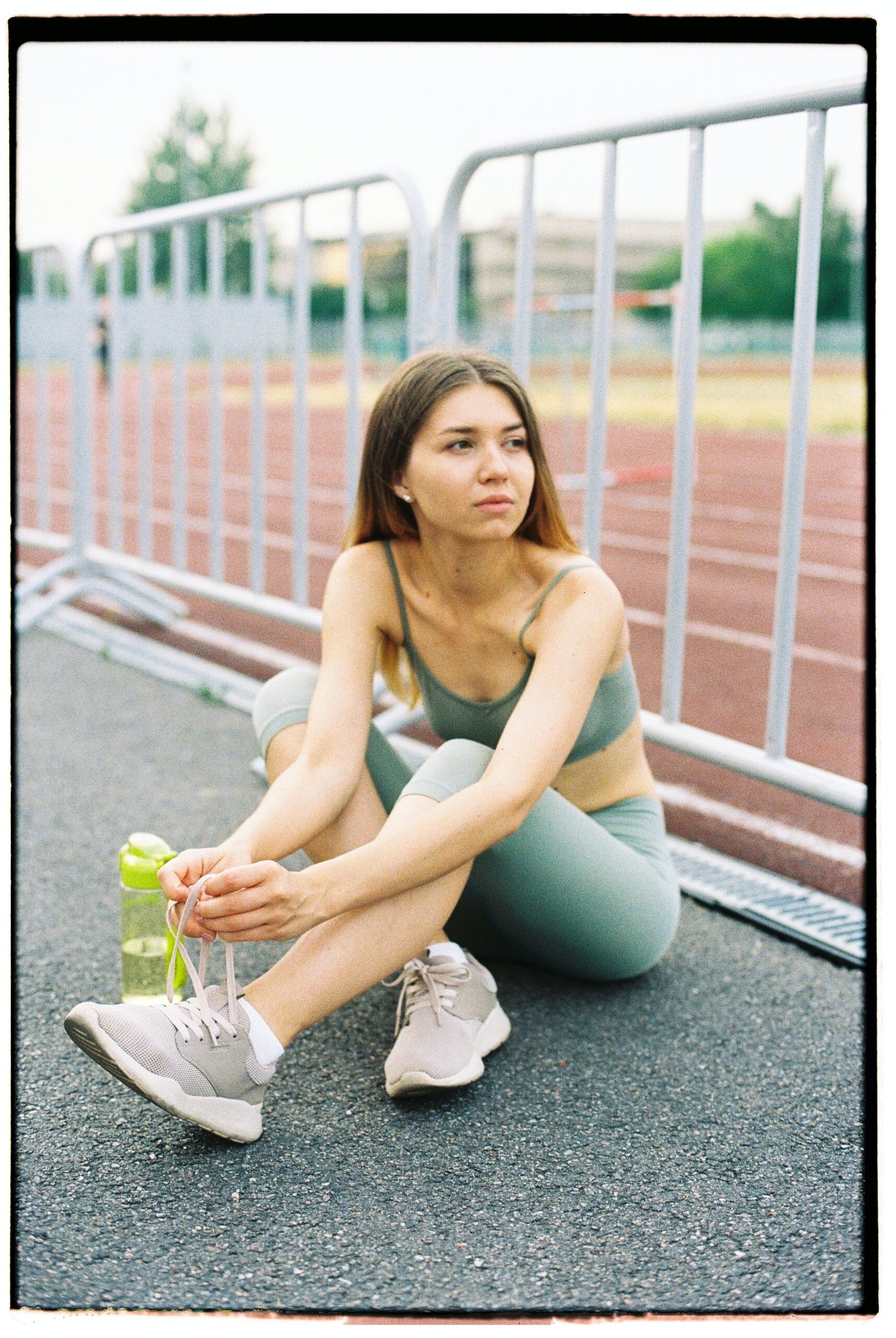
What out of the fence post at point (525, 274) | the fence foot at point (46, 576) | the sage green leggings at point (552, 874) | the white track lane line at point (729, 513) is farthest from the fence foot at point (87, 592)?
the white track lane line at point (729, 513)

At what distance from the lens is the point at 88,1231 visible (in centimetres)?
189

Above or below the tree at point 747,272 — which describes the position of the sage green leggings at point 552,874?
below

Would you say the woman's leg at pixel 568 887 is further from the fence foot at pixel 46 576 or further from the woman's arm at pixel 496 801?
the fence foot at pixel 46 576

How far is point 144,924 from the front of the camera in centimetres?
266

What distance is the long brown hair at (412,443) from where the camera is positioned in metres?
2.40

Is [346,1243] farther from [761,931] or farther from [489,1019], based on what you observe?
[761,931]

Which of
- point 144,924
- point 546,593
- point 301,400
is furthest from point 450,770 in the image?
point 301,400

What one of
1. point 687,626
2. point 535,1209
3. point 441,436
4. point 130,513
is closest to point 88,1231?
point 535,1209

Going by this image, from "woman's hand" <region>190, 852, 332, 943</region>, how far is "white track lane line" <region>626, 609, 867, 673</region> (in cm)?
367

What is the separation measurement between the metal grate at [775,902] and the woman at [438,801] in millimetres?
463

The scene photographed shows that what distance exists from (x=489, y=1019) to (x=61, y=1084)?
734mm

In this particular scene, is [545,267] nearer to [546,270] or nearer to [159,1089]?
[546,270]

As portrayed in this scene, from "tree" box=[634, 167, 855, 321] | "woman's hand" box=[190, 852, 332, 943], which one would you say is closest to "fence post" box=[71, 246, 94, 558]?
"woman's hand" box=[190, 852, 332, 943]

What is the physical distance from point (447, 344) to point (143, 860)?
5.10ft
